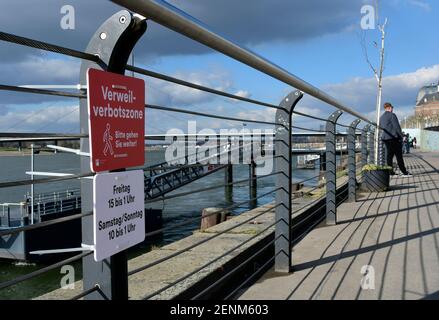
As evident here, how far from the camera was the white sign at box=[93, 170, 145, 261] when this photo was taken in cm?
199

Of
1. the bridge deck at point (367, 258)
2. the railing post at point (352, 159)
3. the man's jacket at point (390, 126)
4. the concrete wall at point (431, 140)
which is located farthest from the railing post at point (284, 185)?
the concrete wall at point (431, 140)

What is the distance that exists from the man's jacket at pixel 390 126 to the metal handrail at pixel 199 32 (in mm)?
9137

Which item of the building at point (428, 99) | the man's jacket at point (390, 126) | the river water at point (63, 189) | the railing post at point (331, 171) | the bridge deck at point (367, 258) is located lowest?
the river water at point (63, 189)

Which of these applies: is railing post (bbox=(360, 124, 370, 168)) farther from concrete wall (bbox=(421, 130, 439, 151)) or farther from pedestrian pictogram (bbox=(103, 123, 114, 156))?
concrete wall (bbox=(421, 130, 439, 151))

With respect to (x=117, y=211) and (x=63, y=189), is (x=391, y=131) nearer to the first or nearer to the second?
(x=117, y=211)

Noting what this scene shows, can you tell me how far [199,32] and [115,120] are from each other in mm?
651

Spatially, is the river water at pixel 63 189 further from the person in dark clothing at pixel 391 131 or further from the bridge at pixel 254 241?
the person in dark clothing at pixel 391 131

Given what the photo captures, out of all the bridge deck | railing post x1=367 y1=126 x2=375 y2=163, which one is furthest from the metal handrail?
railing post x1=367 y1=126 x2=375 y2=163

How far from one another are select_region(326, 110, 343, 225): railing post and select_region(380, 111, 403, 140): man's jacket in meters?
6.12

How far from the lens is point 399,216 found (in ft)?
23.7

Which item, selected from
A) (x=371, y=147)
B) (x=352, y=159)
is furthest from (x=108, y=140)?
(x=371, y=147)

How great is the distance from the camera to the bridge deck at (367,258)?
3.87 m

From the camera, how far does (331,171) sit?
6848 mm

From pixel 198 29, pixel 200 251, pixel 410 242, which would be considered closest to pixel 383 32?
pixel 410 242
